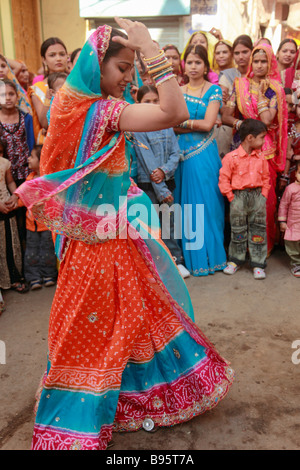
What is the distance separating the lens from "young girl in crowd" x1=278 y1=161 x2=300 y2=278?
13.7 ft

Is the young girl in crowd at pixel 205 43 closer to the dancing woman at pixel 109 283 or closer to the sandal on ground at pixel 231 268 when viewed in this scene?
the sandal on ground at pixel 231 268

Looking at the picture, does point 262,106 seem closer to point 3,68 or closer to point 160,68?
point 3,68

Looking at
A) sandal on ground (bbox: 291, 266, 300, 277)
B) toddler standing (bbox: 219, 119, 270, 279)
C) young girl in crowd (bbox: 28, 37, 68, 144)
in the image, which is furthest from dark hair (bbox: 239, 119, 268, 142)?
young girl in crowd (bbox: 28, 37, 68, 144)

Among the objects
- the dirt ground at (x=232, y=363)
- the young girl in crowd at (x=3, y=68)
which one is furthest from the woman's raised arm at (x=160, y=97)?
the young girl in crowd at (x=3, y=68)

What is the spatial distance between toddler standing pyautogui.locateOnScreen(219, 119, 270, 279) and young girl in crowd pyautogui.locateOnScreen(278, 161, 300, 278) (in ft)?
0.77

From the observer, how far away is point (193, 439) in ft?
6.75

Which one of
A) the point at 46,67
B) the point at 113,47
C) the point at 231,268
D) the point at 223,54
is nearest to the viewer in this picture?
the point at 113,47

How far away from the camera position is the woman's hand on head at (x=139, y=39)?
158cm

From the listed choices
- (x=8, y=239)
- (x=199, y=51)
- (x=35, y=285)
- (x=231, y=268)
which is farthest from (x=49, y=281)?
(x=199, y=51)

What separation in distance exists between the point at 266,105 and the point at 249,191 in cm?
90

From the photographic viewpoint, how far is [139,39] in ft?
5.20

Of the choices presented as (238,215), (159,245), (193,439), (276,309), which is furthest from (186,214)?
(193,439)

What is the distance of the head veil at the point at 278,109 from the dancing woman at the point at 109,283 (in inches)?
108
